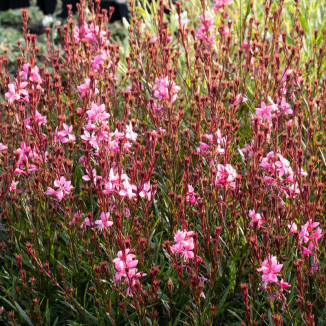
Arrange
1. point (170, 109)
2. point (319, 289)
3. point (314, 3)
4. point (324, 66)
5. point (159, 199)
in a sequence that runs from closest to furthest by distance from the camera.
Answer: point (319, 289) → point (170, 109) → point (159, 199) → point (324, 66) → point (314, 3)

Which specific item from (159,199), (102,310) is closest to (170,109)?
(159,199)

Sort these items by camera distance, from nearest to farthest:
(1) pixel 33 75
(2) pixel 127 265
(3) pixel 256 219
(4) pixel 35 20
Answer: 1. (2) pixel 127 265
2. (3) pixel 256 219
3. (1) pixel 33 75
4. (4) pixel 35 20

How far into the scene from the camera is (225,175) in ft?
8.57

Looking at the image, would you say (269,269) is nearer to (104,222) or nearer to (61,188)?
(104,222)

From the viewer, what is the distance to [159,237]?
3117 mm

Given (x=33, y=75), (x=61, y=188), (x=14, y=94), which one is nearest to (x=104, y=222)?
(x=61, y=188)

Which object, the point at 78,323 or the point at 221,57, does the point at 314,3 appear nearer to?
the point at 221,57

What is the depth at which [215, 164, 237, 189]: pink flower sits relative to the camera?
8.53 feet

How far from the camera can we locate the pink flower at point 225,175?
260 cm

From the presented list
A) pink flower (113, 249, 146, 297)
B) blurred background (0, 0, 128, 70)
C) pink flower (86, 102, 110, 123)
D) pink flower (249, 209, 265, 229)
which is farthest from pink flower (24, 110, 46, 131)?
blurred background (0, 0, 128, 70)

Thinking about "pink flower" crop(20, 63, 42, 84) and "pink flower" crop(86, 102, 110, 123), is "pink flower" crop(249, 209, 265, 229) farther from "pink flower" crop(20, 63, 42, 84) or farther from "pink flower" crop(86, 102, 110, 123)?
"pink flower" crop(20, 63, 42, 84)

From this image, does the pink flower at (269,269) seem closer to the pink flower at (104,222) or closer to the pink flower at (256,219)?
the pink flower at (256,219)

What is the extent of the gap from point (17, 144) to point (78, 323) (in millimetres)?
1242

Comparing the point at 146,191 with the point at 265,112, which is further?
the point at 265,112
